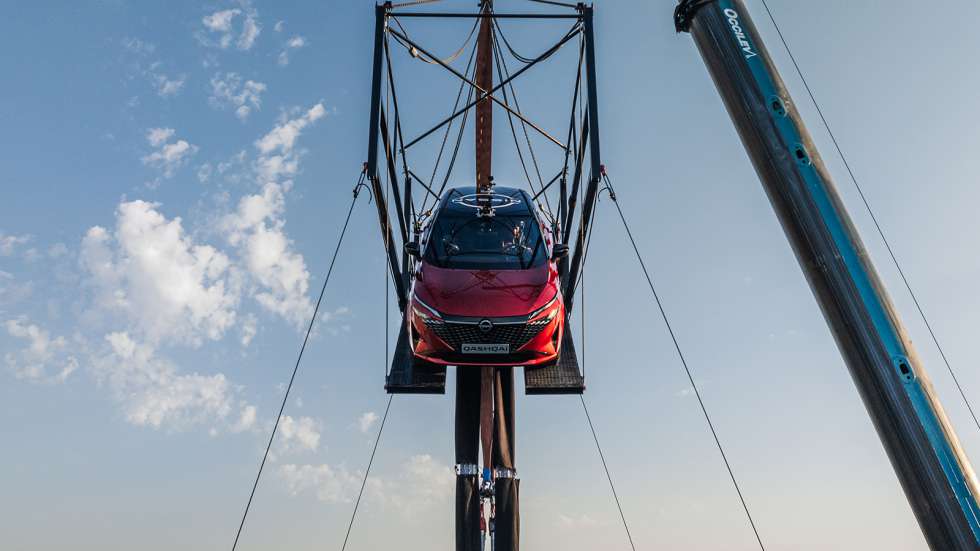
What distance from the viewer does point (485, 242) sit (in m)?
7.41

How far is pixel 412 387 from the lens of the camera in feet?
24.4

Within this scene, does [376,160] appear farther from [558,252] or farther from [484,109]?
[484,109]

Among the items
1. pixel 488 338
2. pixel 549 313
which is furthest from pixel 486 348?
pixel 549 313

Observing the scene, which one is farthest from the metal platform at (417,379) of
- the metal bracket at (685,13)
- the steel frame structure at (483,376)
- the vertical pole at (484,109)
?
the metal bracket at (685,13)

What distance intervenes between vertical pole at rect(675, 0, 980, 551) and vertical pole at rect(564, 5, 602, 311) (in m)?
4.16

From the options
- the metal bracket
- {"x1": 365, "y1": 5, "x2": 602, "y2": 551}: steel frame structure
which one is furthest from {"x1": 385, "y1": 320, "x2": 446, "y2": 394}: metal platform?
the metal bracket

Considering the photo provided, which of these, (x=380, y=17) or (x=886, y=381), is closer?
(x=886, y=381)

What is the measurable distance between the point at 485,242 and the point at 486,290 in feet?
3.37

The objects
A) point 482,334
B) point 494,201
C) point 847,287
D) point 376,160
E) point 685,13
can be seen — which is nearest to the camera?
point 847,287

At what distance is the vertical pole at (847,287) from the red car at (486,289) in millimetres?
3483

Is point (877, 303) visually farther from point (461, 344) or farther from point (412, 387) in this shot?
point (412, 387)

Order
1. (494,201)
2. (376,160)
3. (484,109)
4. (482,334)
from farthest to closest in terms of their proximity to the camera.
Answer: (484,109) → (494,201) → (376,160) → (482,334)

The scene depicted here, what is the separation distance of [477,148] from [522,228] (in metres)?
3.09

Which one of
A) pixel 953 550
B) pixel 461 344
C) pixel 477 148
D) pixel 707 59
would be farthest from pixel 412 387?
pixel 953 550
